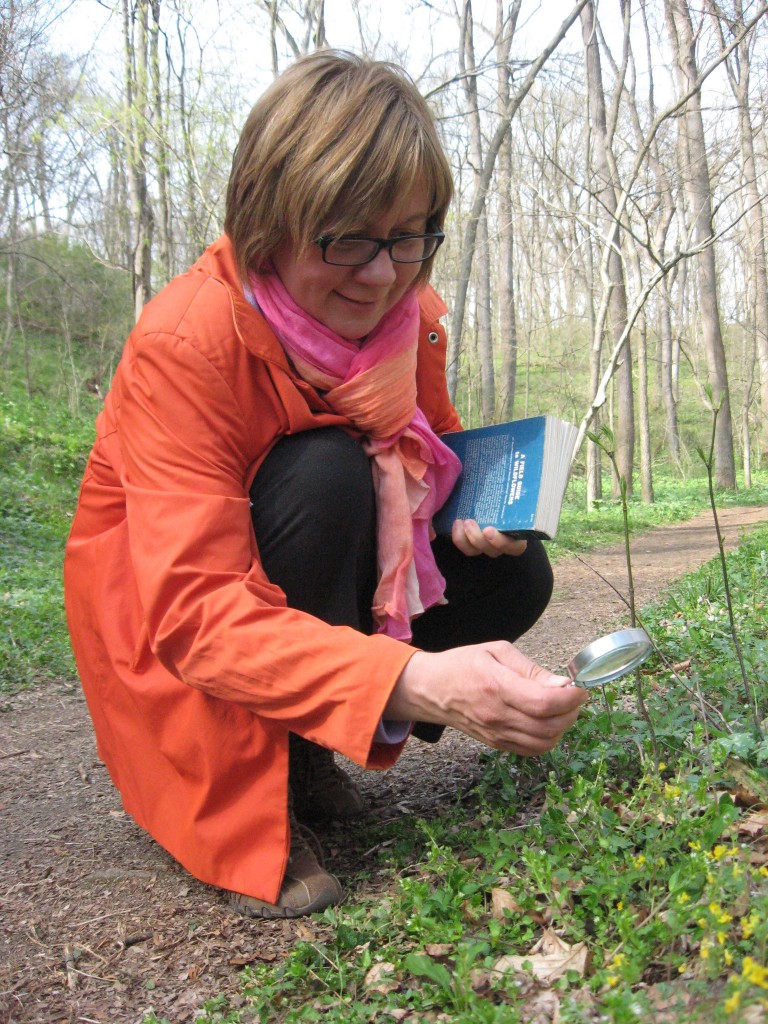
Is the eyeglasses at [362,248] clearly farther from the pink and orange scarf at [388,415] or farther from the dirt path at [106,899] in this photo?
the dirt path at [106,899]

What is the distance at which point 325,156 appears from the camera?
5.12 ft

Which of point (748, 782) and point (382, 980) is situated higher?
point (748, 782)

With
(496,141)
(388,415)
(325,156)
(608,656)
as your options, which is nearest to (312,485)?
(388,415)

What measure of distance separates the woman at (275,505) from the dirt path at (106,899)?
11 centimetres

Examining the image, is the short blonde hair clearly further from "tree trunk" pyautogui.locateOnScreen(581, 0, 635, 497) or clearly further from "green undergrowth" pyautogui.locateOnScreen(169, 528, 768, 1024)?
"tree trunk" pyautogui.locateOnScreen(581, 0, 635, 497)

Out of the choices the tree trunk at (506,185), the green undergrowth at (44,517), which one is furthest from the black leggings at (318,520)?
the tree trunk at (506,185)

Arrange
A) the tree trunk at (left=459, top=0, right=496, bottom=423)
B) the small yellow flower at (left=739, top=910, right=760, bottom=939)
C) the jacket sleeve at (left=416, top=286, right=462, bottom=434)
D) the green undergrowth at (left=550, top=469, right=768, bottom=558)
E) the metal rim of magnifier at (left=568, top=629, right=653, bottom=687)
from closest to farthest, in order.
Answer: the small yellow flower at (left=739, top=910, right=760, bottom=939) → the metal rim of magnifier at (left=568, top=629, right=653, bottom=687) → the jacket sleeve at (left=416, top=286, right=462, bottom=434) → the green undergrowth at (left=550, top=469, right=768, bottom=558) → the tree trunk at (left=459, top=0, right=496, bottom=423)

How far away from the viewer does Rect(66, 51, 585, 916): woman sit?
1396mm

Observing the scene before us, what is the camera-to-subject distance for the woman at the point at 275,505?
140cm

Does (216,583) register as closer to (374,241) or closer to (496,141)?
(374,241)

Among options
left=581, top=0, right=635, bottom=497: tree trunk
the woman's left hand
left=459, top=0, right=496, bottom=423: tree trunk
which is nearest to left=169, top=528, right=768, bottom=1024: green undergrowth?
the woman's left hand

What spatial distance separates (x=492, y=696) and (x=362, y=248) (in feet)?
2.71

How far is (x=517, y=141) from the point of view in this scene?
1588cm

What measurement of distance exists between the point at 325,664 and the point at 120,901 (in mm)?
781
